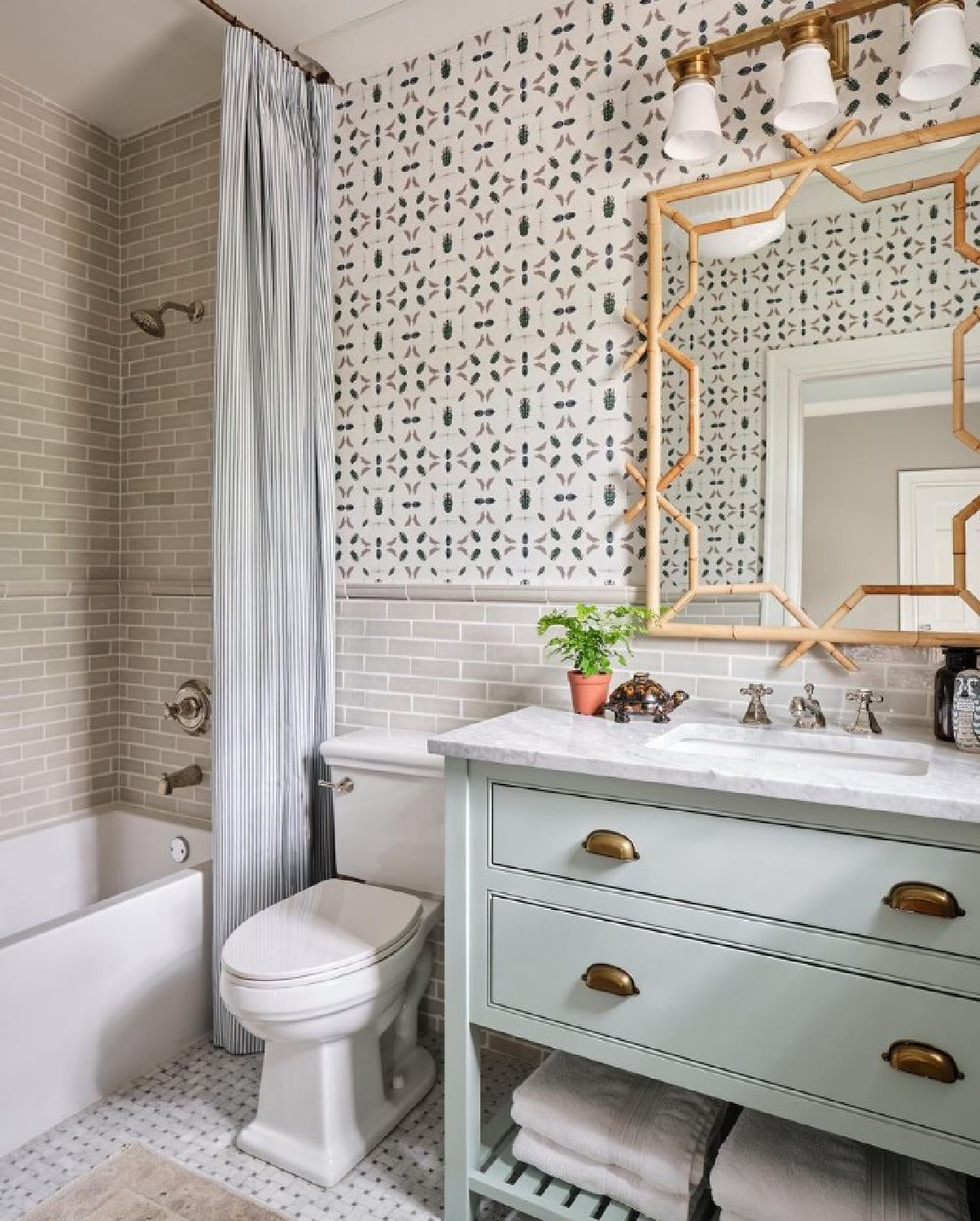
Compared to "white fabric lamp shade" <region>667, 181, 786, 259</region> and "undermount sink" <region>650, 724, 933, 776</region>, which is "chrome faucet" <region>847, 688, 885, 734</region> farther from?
"white fabric lamp shade" <region>667, 181, 786, 259</region>

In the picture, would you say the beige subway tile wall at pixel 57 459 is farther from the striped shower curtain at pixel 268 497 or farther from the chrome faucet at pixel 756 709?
the chrome faucet at pixel 756 709

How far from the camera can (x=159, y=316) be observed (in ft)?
9.18

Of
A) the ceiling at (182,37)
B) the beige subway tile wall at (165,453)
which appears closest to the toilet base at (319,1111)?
the beige subway tile wall at (165,453)

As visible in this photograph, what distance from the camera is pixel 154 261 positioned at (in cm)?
295

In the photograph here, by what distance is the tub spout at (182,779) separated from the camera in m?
2.62

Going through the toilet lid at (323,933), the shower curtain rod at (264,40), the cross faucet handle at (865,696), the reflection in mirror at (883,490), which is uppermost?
the shower curtain rod at (264,40)

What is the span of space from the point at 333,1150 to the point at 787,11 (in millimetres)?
2721

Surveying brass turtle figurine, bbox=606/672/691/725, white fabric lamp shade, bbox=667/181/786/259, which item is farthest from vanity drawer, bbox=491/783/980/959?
white fabric lamp shade, bbox=667/181/786/259

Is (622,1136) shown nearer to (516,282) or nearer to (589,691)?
(589,691)

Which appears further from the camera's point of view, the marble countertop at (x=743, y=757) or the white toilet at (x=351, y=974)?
the white toilet at (x=351, y=974)

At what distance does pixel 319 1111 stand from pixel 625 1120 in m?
0.69

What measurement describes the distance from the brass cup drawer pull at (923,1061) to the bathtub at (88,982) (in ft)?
5.90

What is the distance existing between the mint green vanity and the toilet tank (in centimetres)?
48

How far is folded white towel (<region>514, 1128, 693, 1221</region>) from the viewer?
150 centimetres
